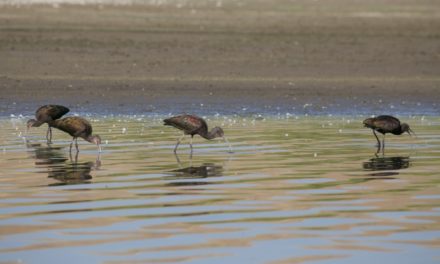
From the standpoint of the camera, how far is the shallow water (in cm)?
877

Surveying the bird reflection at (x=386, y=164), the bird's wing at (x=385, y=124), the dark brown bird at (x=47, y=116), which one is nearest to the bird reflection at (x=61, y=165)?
the dark brown bird at (x=47, y=116)

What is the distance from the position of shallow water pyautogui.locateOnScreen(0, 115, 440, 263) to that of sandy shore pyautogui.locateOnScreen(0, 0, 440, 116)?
7.37 metres

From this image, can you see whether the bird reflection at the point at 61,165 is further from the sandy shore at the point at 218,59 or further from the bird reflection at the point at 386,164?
the sandy shore at the point at 218,59

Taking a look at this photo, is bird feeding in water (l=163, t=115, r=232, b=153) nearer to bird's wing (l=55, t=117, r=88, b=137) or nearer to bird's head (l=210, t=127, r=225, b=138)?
bird's head (l=210, t=127, r=225, b=138)

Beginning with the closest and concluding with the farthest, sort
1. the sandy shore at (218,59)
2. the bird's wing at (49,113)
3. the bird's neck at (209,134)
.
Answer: the bird's neck at (209,134)
the bird's wing at (49,113)
the sandy shore at (218,59)

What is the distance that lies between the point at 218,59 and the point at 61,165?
713 inches

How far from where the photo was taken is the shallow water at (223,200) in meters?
8.77

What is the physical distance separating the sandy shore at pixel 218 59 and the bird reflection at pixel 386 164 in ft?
28.8

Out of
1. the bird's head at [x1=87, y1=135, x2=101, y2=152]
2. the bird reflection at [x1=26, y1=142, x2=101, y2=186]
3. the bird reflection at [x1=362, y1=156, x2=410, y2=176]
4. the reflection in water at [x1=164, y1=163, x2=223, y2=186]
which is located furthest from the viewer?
the bird's head at [x1=87, y1=135, x2=101, y2=152]

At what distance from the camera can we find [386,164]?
1464 centimetres

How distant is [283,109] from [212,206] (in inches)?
543

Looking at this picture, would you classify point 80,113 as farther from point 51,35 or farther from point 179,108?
point 51,35

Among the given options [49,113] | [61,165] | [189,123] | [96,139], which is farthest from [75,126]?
[49,113]

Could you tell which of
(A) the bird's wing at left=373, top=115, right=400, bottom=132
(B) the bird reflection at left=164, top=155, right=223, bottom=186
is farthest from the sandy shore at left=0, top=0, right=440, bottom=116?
(B) the bird reflection at left=164, top=155, right=223, bottom=186
